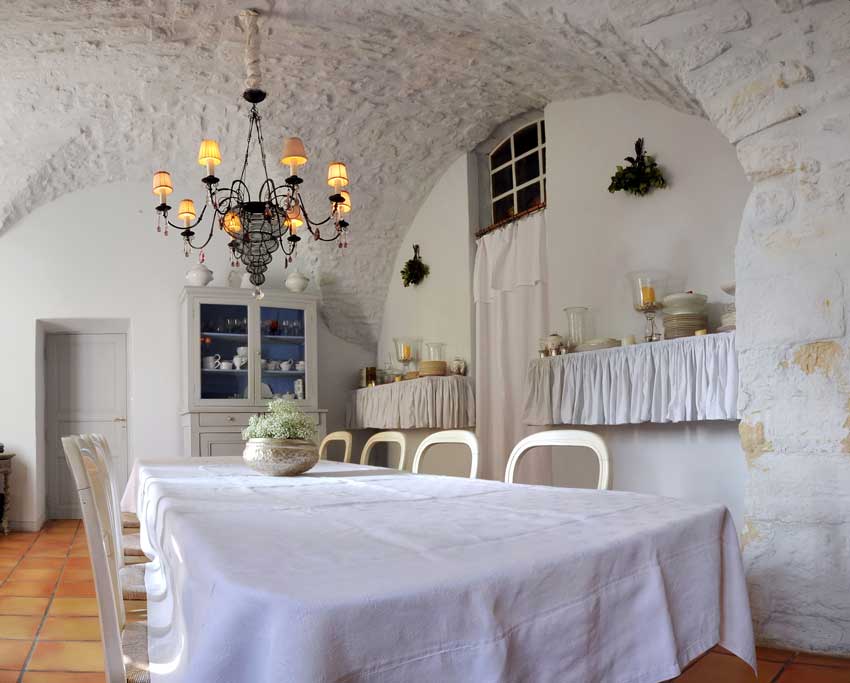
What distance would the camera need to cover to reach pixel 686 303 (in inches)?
131

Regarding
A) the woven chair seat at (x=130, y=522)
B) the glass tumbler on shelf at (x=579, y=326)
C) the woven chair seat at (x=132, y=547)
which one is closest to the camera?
the woven chair seat at (x=132, y=547)

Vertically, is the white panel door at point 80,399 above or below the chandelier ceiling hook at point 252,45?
below

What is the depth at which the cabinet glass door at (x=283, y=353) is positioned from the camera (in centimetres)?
612

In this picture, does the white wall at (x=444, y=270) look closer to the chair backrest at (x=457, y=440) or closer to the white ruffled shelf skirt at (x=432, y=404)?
the white ruffled shelf skirt at (x=432, y=404)

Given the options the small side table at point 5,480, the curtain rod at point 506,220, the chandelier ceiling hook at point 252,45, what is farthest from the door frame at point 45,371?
the curtain rod at point 506,220

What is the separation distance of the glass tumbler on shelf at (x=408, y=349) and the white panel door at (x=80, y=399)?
8.21 ft

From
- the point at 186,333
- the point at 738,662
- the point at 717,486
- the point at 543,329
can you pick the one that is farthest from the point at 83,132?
the point at 738,662

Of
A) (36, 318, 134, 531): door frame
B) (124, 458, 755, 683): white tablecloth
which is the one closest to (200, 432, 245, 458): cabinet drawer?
(36, 318, 134, 531): door frame

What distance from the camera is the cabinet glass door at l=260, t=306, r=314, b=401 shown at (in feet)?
20.1

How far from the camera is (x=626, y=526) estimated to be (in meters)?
1.20

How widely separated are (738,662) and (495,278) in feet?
10.4

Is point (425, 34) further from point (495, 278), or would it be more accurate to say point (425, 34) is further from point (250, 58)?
point (495, 278)

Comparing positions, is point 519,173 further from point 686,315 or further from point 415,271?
point 686,315

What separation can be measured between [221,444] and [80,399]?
1510mm
